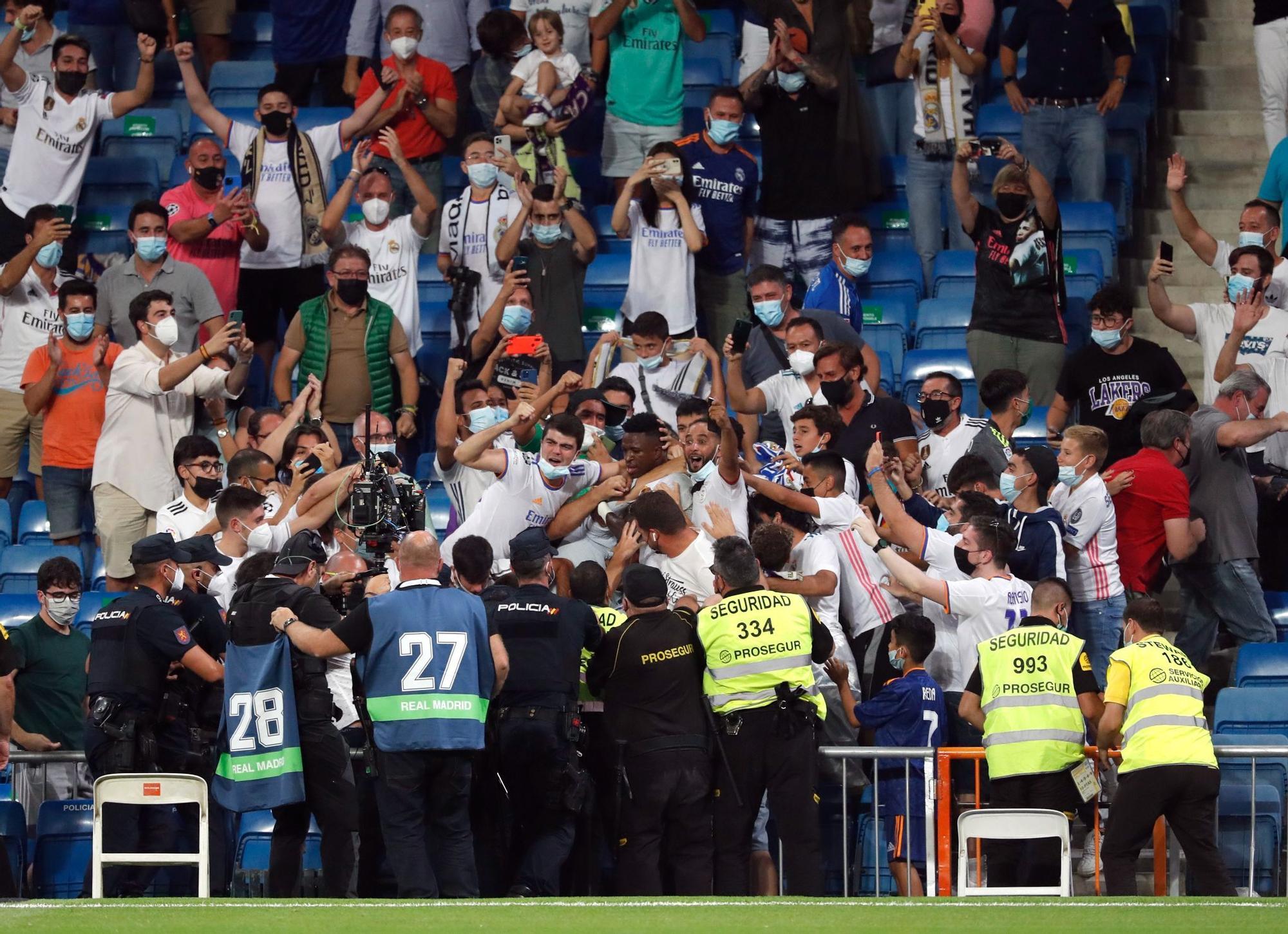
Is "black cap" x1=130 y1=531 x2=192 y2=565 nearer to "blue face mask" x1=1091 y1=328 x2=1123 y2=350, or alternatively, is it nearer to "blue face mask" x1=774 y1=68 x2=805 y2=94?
"blue face mask" x1=1091 y1=328 x2=1123 y2=350

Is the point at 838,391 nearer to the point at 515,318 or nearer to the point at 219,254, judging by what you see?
the point at 515,318

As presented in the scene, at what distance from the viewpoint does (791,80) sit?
12.3m

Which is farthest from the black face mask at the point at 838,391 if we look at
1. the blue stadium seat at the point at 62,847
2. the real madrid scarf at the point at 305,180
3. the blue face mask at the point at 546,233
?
the blue stadium seat at the point at 62,847

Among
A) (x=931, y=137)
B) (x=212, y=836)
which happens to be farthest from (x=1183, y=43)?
(x=212, y=836)

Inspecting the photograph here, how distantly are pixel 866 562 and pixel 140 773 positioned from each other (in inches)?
139

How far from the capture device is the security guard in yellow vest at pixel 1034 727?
8008mm

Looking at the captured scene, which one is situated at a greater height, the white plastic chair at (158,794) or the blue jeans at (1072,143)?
the blue jeans at (1072,143)

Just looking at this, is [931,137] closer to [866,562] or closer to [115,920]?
[866,562]

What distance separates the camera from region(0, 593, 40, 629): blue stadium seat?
1062 cm

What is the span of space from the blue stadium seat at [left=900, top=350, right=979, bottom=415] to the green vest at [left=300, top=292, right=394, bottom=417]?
9.81 ft

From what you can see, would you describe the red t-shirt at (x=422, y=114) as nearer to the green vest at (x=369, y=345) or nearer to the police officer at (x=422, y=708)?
the green vest at (x=369, y=345)

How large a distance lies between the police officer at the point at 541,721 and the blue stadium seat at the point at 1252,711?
3059mm

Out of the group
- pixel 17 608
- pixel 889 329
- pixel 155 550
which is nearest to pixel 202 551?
pixel 155 550

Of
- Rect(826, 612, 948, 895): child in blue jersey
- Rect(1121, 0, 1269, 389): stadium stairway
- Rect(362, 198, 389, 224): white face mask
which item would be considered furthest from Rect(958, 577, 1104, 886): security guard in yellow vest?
Rect(362, 198, 389, 224): white face mask
